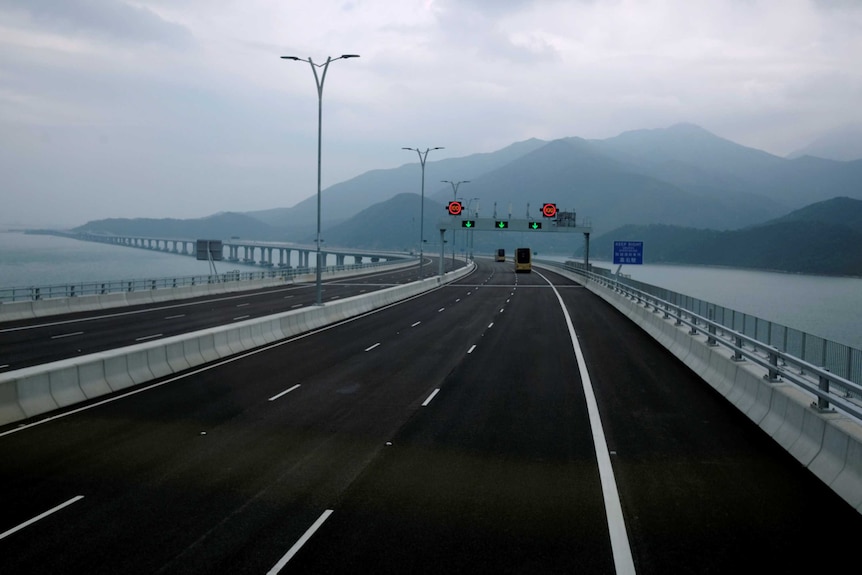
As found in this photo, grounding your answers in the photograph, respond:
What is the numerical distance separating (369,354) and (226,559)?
53.0 feet

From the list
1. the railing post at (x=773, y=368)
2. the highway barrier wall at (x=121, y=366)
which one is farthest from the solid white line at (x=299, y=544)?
the railing post at (x=773, y=368)

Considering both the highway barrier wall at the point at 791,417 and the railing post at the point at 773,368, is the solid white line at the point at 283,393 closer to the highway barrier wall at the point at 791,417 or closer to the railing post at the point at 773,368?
the highway barrier wall at the point at 791,417

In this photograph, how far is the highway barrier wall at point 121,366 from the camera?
14.0 metres

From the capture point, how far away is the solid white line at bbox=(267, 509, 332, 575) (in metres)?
7.30

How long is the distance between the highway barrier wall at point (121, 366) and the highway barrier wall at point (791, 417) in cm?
1343

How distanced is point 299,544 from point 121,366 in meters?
11.1

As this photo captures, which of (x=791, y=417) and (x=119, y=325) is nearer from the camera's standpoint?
(x=791, y=417)

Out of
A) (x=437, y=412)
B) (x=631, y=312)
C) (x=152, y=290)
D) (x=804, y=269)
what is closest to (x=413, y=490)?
(x=437, y=412)

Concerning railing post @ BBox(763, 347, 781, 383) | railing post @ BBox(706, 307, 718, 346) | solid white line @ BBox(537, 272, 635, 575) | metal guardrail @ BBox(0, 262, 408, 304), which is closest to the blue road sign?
railing post @ BBox(706, 307, 718, 346)

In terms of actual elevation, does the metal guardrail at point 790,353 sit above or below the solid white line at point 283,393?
above

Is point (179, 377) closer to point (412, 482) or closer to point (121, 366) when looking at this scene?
point (121, 366)

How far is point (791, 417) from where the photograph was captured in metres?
12.0

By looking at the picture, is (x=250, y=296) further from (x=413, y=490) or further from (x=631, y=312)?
(x=413, y=490)

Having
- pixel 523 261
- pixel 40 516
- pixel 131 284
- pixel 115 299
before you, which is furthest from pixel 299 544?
pixel 523 261
